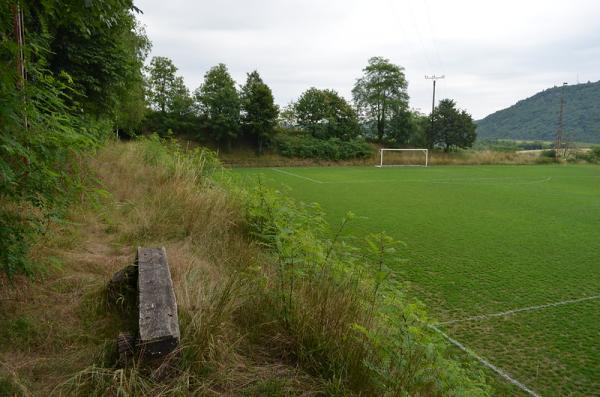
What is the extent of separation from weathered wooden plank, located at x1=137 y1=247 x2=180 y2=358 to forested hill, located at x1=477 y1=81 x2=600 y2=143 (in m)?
81.8

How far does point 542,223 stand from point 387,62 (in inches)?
1349

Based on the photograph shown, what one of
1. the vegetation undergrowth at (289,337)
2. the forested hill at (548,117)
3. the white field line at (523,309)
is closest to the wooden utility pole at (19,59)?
the vegetation undergrowth at (289,337)

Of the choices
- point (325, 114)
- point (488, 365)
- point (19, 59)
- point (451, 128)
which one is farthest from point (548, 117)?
point (19, 59)

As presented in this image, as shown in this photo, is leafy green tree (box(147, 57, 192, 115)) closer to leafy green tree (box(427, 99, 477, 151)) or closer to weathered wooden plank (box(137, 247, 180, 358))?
leafy green tree (box(427, 99, 477, 151))

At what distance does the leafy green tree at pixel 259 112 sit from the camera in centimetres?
3011

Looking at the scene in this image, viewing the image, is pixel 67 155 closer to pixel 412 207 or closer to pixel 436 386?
pixel 436 386

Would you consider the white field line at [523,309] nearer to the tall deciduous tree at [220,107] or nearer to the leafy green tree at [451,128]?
the tall deciduous tree at [220,107]

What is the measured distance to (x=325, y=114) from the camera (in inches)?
1405

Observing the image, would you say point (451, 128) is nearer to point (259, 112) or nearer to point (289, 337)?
point (259, 112)

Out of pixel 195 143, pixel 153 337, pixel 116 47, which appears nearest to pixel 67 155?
pixel 153 337

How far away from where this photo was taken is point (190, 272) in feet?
10.1

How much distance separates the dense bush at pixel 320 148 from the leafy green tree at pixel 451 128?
772cm

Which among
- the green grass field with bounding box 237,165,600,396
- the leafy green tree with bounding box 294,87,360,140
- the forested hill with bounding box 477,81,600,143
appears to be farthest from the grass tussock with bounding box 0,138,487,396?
the forested hill with bounding box 477,81,600,143

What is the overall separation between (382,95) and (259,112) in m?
14.6
